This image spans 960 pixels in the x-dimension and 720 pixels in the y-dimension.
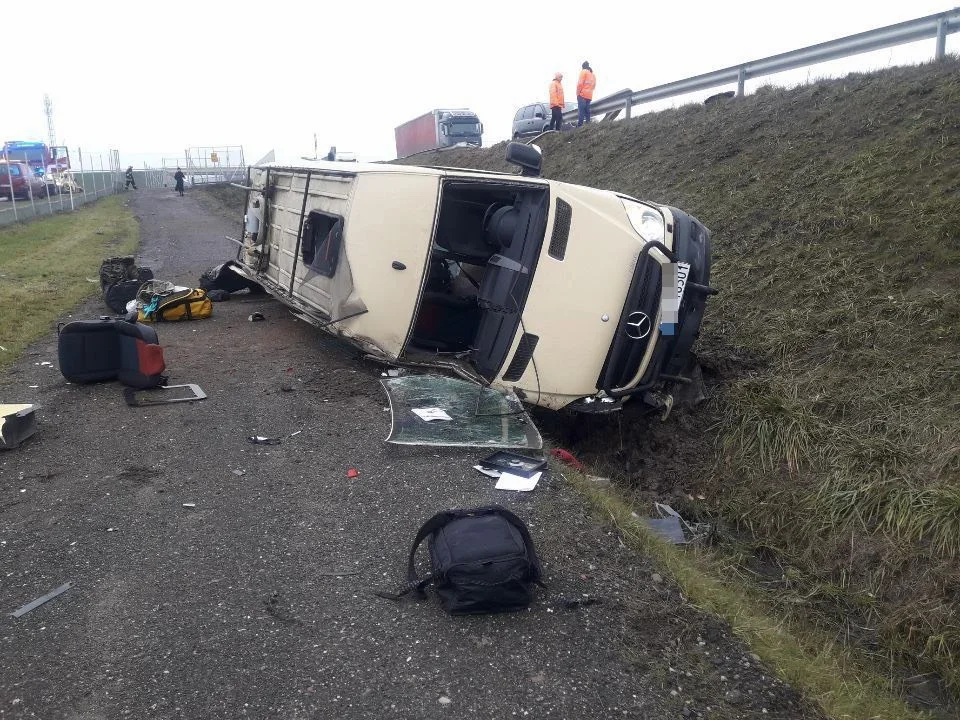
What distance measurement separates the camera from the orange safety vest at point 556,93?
1752 centimetres

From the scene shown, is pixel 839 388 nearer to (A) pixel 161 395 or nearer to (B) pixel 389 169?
(B) pixel 389 169

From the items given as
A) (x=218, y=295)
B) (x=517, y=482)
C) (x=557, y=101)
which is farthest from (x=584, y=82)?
(x=517, y=482)

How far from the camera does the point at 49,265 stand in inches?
526

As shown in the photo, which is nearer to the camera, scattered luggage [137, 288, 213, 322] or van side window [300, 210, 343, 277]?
van side window [300, 210, 343, 277]

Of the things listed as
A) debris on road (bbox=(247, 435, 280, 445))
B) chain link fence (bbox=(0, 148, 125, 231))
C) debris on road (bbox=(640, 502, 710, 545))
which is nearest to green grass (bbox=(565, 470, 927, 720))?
debris on road (bbox=(640, 502, 710, 545))

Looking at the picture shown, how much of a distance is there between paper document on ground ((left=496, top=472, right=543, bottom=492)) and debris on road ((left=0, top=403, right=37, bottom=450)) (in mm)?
3305

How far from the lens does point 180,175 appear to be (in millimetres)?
35938

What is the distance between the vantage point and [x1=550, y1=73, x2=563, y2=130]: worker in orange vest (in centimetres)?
1755

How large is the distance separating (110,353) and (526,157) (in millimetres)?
3974

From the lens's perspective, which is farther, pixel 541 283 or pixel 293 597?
pixel 541 283

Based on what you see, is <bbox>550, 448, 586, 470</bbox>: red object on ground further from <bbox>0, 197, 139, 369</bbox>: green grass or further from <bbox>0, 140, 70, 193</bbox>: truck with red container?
<bbox>0, 140, 70, 193</bbox>: truck with red container

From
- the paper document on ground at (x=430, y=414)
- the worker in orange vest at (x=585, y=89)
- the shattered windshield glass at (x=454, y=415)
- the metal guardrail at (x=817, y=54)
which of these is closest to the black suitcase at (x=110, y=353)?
the shattered windshield glass at (x=454, y=415)

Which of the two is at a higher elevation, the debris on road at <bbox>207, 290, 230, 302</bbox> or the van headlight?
the van headlight

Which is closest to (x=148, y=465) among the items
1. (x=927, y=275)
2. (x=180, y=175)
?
(x=927, y=275)
